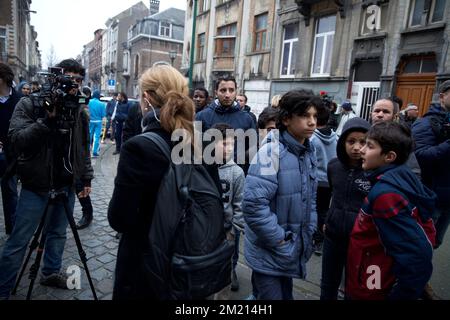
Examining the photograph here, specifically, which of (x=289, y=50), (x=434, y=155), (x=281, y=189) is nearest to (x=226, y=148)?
(x=281, y=189)

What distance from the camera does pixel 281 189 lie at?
211 cm

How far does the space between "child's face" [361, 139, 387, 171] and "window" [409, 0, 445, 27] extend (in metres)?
9.50

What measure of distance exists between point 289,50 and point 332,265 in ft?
45.1

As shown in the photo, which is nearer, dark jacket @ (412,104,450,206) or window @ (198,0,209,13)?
dark jacket @ (412,104,450,206)

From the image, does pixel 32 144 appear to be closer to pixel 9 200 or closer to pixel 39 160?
pixel 39 160

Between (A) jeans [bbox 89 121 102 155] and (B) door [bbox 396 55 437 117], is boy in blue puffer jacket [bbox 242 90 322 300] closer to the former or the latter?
(A) jeans [bbox 89 121 102 155]

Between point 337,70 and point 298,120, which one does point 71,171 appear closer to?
point 298,120

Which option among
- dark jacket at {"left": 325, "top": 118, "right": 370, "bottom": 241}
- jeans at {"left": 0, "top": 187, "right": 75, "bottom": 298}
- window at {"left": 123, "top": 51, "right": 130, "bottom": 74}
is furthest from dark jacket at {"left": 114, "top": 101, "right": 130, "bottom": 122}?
window at {"left": 123, "top": 51, "right": 130, "bottom": 74}

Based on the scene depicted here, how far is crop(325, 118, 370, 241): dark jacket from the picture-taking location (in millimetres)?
2412

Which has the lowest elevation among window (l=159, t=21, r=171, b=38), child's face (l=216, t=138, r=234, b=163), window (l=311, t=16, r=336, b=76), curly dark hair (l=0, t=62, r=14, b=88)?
child's face (l=216, t=138, r=234, b=163)

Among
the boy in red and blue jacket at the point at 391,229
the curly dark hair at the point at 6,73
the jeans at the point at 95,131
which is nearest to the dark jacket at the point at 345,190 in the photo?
the boy in red and blue jacket at the point at 391,229

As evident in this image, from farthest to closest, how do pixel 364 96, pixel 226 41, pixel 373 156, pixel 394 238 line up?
pixel 226 41, pixel 364 96, pixel 373 156, pixel 394 238

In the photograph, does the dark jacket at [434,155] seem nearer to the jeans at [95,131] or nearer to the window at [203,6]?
the jeans at [95,131]

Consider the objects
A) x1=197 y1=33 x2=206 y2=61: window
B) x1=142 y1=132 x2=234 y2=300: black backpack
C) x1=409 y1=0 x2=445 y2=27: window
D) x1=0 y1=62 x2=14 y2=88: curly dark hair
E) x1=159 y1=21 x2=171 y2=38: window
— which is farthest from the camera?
x1=159 y1=21 x2=171 y2=38: window
